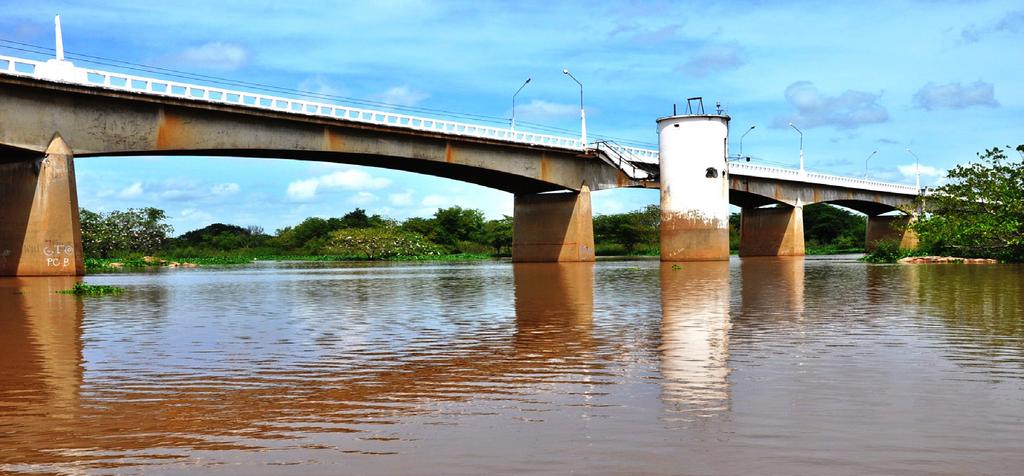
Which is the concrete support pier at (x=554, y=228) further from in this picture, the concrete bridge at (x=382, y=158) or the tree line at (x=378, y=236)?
the tree line at (x=378, y=236)

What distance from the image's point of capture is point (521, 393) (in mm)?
8625

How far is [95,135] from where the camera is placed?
40.1 metres

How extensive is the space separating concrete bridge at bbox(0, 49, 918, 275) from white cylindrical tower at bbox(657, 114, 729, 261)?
7cm

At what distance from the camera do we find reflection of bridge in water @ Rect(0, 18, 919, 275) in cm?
3809

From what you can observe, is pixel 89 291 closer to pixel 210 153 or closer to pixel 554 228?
pixel 210 153

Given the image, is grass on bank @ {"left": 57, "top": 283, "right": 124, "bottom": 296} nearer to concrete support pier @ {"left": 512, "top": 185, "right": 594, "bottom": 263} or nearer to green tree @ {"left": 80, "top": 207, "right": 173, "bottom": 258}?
concrete support pier @ {"left": 512, "top": 185, "right": 594, "bottom": 263}

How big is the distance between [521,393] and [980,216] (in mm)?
52672

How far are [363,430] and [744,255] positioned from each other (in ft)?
285

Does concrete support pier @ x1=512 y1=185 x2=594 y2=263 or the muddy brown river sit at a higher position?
concrete support pier @ x1=512 y1=185 x2=594 y2=263

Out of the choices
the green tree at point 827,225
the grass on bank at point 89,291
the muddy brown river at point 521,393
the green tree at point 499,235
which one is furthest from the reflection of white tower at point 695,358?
the green tree at point 827,225

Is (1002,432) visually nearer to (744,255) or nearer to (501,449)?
(501,449)

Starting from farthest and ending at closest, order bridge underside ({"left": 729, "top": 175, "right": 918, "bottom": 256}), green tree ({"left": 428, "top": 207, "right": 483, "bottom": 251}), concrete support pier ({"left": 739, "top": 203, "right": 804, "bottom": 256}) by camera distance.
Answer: green tree ({"left": 428, "top": 207, "right": 483, "bottom": 251}) < concrete support pier ({"left": 739, "top": 203, "right": 804, "bottom": 256}) < bridge underside ({"left": 729, "top": 175, "right": 918, "bottom": 256})

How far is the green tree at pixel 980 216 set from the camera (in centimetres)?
5059

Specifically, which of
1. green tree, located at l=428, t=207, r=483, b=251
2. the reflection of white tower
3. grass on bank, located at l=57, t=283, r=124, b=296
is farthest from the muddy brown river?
green tree, located at l=428, t=207, r=483, b=251
